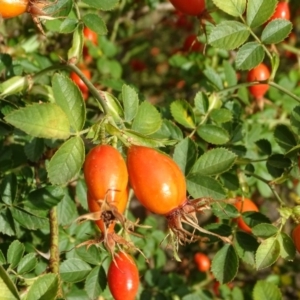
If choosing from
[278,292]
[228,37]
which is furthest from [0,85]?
[278,292]

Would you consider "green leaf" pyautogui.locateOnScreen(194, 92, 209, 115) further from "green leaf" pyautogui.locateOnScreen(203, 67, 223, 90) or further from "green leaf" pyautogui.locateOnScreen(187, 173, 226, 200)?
"green leaf" pyautogui.locateOnScreen(187, 173, 226, 200)

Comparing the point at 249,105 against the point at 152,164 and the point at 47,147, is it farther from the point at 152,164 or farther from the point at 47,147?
the point at 152,164

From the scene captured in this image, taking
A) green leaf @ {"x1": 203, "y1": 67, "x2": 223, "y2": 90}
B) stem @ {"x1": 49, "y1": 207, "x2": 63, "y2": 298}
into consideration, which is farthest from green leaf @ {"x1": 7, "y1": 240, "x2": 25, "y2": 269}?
green leaf @ {"x1": 203, "y1": 67, "x2": 223, "y2": 90}

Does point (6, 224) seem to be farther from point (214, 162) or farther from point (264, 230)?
point (264, 230)

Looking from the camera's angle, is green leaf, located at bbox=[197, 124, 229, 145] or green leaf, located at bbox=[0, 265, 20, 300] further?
green leaf, located at bbox=[197, 124, 229, 145]

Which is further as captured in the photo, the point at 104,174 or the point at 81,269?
the point at 81,269

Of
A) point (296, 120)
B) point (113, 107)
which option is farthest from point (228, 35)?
point (113, 107)
